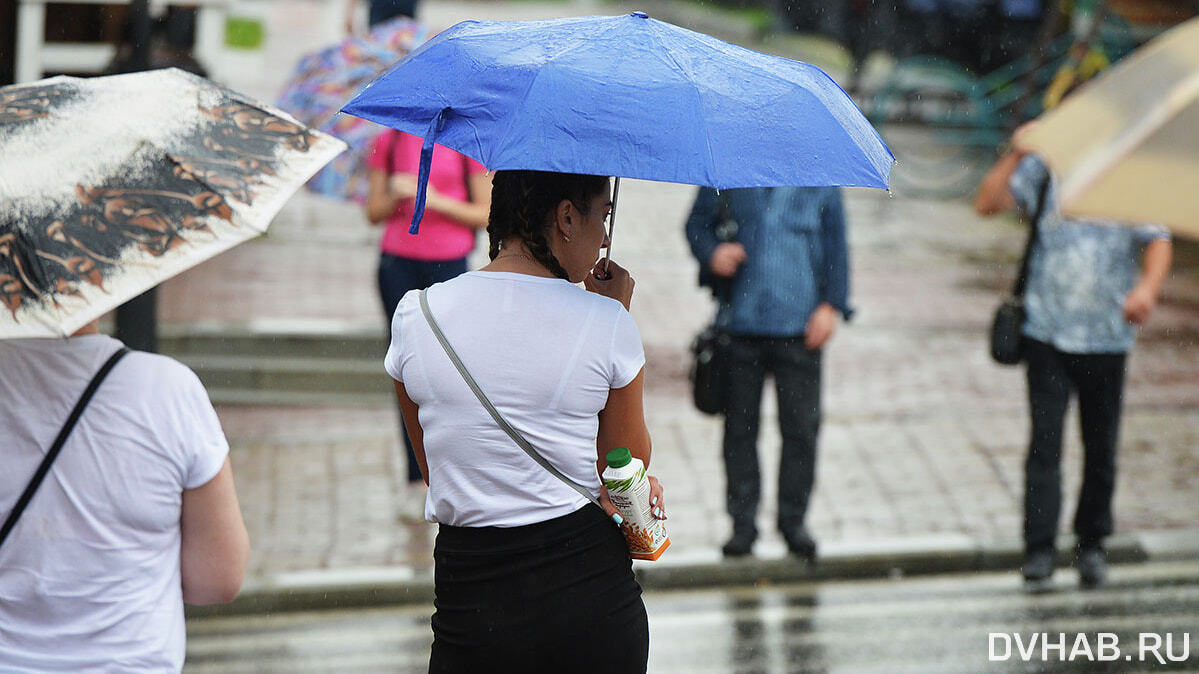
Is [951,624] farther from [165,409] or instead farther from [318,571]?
[165,409]

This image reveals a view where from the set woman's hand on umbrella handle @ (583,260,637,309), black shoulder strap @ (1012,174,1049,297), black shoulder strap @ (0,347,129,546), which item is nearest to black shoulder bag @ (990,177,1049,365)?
black shoulder strap @ (1012,174,1049,297)

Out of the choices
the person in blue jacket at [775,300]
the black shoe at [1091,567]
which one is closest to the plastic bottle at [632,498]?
the person in blue jacket at [775,300]

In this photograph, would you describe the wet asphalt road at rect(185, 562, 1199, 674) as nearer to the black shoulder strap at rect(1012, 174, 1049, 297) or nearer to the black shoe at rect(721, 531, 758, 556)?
the black shoe at rect(721, 531, 758, 556)

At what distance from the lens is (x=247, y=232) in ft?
8.48

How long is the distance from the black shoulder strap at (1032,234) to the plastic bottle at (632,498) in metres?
3.45

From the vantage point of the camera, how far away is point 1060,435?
5918 millimetres

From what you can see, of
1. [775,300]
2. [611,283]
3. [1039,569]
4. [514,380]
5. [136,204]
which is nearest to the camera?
[136,204]

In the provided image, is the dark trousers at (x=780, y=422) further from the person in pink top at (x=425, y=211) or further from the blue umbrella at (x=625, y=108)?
the blue umbrella at (x=625, y=108)

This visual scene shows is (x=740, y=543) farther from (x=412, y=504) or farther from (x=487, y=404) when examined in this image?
(x=487, y=404)

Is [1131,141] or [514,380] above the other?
[1131,141]

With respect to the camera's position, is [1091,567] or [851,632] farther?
[1091,567]

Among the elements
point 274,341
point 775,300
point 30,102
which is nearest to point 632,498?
point 30,102

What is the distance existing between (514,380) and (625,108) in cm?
56

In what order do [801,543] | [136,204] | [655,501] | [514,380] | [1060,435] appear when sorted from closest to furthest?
[136,204], [514,380], [655,501], [1060,435], [801,543]
